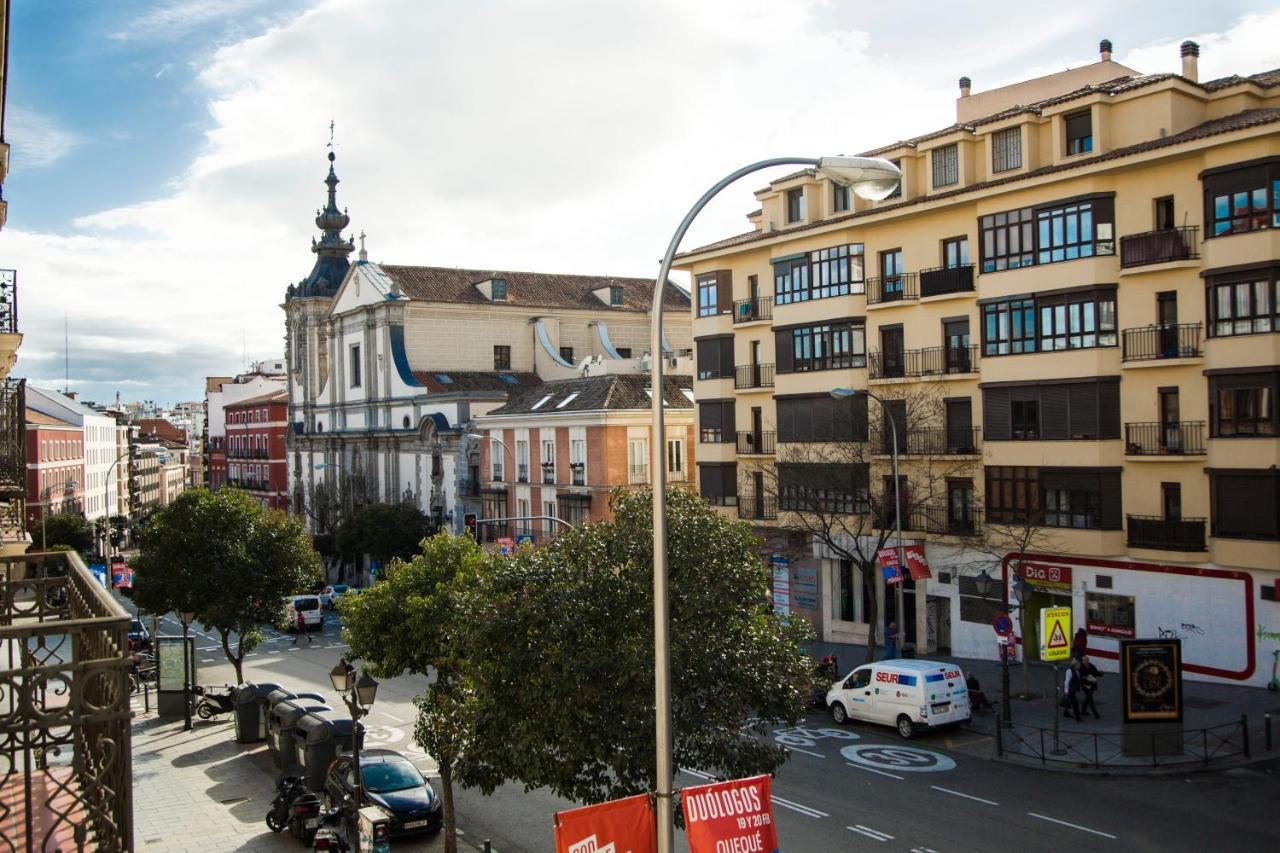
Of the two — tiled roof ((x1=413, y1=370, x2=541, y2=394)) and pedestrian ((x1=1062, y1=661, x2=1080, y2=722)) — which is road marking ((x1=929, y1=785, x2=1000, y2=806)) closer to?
pedestrian ((x1=1062, y1=661, x2=1080, y2=722))

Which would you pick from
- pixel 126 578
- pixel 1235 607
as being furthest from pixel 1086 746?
pixel 126 578

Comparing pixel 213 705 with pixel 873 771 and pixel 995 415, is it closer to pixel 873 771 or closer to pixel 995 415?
pixel 873 771

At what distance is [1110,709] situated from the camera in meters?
26.7

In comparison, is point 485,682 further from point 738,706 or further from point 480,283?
point 480,283

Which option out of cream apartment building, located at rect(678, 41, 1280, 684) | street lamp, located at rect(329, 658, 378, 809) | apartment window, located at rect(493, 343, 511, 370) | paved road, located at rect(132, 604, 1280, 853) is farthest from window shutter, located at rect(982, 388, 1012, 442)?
apartment window, located at rect(493, 343, 511, 370)

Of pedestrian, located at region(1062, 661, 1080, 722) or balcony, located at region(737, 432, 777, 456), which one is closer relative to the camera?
pedestrian, located at region(1062, 661, 1080, 722)

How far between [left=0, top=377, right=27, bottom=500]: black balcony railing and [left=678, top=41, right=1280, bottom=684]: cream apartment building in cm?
2360

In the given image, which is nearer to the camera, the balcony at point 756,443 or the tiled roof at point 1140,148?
the tiled roof at point 1140,148

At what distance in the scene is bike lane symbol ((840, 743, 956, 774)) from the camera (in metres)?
22.8

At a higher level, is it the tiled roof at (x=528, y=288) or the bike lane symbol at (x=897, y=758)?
the tiled roof at (x=528, y=288)

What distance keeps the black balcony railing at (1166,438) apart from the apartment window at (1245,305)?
2.45 meters

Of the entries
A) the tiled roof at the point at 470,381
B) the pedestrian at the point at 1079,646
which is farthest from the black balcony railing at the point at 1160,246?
the tiled roof at the point at 470,381

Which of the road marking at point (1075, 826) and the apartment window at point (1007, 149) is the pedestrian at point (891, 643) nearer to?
the road marking at point (1075, 826)

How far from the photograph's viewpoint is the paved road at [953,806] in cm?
1794
